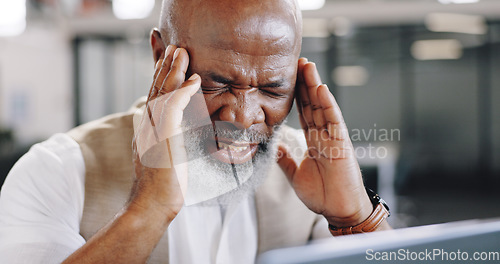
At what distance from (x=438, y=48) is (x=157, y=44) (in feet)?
19.4

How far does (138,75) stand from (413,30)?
434 centimetres

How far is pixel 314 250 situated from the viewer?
45 cm

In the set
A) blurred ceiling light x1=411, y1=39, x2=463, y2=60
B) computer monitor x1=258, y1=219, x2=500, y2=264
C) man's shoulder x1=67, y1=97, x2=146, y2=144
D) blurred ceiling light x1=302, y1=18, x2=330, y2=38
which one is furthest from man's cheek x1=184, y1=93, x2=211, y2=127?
blurred ceiling light x1=411, y1=39, x2=463, y2=60

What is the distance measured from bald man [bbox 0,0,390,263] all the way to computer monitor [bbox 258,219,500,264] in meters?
0.50

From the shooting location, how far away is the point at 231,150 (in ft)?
3.67

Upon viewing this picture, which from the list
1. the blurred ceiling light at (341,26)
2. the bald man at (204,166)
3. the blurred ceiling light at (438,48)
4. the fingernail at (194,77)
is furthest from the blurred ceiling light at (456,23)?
the fingernail at (194,77)

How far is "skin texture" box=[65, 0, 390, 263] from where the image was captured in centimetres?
89

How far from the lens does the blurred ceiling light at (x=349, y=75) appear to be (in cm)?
639

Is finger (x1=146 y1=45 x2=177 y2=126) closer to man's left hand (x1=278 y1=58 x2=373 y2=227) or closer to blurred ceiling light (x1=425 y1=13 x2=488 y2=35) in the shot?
man's left hand (x1=278 y1=58 x2=373 y2=227)

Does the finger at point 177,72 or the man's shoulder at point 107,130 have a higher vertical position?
the finger at point 177,72

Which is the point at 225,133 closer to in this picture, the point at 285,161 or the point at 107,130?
the point at 285,161

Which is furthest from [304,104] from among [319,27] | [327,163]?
[319,27]

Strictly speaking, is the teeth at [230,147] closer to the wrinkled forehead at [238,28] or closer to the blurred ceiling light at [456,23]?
the wrinkled forehead at [238,28]

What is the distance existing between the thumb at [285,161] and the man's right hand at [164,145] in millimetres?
407
